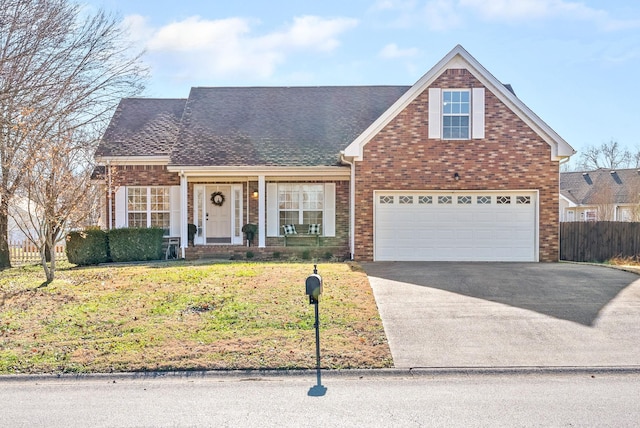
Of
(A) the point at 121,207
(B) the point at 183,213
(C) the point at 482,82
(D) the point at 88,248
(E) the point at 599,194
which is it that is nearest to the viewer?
(C) the point at 482,82

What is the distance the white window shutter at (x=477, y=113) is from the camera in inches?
683

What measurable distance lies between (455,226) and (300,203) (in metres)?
5.58

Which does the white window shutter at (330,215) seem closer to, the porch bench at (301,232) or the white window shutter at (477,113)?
the porch bench at (301,232)

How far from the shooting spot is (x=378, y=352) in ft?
27.2

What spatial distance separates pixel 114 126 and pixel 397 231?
12607 mm

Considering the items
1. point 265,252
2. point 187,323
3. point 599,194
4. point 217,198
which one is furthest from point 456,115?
point 599,194

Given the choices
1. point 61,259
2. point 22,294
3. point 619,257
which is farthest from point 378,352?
point 61,259

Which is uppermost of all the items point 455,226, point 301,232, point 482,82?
point 482,82

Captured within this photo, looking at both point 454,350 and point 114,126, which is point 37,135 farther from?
point 454,350

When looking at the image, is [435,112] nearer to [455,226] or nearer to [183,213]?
[455,226]

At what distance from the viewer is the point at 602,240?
859 inches

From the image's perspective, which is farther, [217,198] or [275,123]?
[275,123]

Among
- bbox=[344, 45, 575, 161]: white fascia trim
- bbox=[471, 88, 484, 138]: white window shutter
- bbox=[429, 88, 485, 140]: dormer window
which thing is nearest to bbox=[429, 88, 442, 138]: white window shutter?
bbox=[429, 88, 485, 140]: dormer window

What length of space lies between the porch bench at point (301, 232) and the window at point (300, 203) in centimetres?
18
